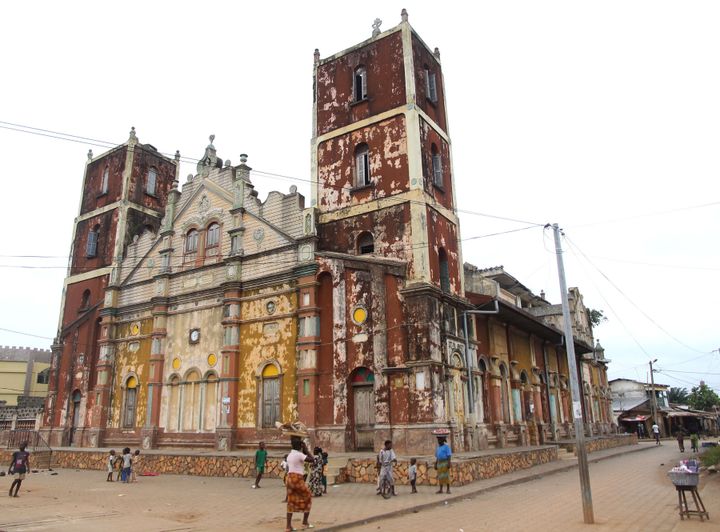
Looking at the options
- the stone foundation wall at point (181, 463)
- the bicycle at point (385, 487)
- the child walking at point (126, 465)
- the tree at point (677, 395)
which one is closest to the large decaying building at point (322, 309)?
the stone foundation wall at point (181, 463)

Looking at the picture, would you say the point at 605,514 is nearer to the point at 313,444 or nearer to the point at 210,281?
the point at 313,444

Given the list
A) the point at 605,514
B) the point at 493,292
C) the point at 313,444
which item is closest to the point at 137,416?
the point at 313,444

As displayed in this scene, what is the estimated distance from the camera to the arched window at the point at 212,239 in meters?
27.0

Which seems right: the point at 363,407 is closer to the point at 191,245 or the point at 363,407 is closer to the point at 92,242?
the point at 191,245

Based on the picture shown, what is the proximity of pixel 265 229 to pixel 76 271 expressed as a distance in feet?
49.1

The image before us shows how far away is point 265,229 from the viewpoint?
25.1 metres

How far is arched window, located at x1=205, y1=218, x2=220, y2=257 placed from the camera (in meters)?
27.0

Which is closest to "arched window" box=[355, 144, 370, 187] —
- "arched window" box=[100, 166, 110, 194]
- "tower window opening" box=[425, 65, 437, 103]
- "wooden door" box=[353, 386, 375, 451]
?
"tower window opening" box=[425, 65, 437, 103]

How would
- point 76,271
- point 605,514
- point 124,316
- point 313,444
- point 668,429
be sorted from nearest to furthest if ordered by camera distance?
point 605,514, point 313,444, point 124,316, point 76,271, point 668,429

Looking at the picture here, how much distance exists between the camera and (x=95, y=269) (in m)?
32.2

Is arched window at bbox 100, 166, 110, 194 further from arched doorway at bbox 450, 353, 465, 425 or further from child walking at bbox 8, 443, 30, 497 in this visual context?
arched doorway at bbox 450, 353, 465, 425

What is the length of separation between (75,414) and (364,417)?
1780 cm

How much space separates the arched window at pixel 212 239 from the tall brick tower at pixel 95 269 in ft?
21.8

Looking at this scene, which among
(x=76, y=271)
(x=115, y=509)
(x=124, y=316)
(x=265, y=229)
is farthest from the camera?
(x=76, y=271)
